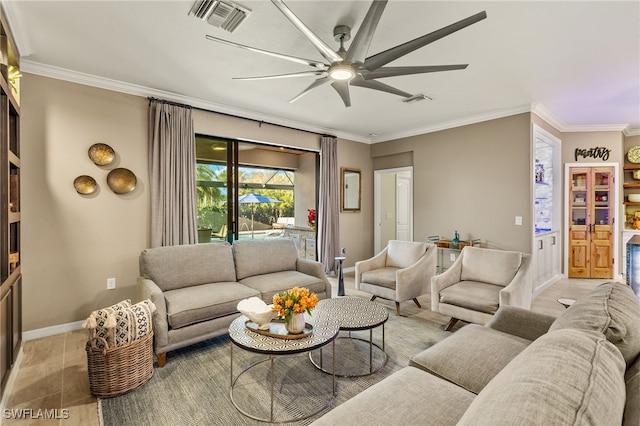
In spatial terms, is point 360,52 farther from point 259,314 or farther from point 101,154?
point 101,154

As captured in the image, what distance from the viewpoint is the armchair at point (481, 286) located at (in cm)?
298

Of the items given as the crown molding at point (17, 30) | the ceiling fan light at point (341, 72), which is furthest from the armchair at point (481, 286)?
the crown molding at point (17, 30)

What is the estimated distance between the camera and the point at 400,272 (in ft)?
12.0

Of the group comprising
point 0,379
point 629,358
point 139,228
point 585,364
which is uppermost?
point 139,228

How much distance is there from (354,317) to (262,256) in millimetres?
1604

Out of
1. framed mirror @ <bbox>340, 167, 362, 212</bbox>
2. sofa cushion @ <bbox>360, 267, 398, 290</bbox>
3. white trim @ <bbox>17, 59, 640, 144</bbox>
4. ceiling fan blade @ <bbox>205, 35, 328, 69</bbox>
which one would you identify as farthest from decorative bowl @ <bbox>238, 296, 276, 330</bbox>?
framed mirror @ <bbox>340, 167, 362, 212</bbox>

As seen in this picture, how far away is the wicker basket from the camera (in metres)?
2.15

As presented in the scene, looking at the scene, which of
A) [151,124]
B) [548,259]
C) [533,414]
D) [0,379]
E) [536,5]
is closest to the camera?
[533,414]

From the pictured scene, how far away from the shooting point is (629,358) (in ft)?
A: 3.67

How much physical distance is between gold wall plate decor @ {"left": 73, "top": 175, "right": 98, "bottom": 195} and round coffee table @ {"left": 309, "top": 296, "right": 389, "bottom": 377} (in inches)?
110

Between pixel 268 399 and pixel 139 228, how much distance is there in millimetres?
2689

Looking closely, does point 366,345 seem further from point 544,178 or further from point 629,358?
point 544,178

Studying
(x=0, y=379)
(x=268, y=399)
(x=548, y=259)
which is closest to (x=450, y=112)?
(x=548, y=259)

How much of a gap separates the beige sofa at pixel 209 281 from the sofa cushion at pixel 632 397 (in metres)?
2.67
